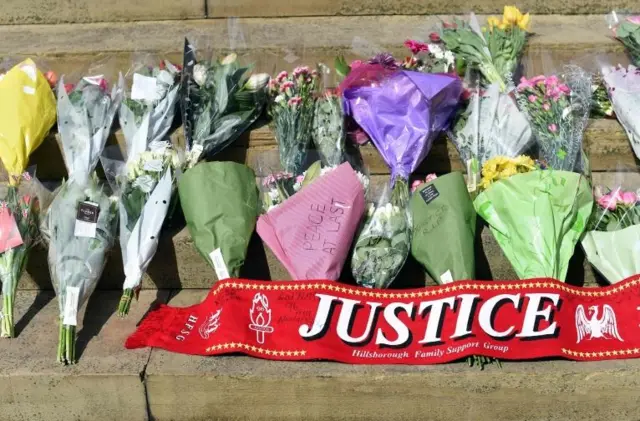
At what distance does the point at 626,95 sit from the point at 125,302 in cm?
243

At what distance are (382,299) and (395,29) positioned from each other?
76.8 inches

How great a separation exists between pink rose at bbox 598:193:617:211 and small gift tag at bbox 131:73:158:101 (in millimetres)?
2035

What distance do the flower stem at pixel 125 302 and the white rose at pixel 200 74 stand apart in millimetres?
1097

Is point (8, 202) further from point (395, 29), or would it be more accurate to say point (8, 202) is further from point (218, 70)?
point (395, 29)

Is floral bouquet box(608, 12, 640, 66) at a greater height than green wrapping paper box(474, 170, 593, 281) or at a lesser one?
greater

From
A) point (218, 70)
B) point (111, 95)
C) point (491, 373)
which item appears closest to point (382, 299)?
point (491, 373)

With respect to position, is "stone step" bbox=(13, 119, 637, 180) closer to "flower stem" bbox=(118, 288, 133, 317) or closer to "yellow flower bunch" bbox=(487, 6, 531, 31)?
"yellow flower bunch" bbox=(487, 6, 531, 31)

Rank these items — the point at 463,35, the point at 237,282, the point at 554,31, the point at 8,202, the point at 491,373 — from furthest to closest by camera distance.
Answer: the point at 554,31
the point at 463,35
the point at 8,202
the point at 237,282
the point at 491,373

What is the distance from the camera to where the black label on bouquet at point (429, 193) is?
319cm

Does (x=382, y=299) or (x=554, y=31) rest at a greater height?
(x=554, y=31)

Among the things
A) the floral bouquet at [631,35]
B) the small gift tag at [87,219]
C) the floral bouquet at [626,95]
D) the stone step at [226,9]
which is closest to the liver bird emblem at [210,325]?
the small gift tag at [87,219]

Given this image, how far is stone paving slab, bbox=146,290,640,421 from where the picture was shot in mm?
2836

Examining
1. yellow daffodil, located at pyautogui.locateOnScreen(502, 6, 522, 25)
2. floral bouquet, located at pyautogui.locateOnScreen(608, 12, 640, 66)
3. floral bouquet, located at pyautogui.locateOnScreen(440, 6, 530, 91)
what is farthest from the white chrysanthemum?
floral bouquet, located at pyautogui.locateOnScreen(608, 12, 640, 66)

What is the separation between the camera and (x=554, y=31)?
14.1ft
